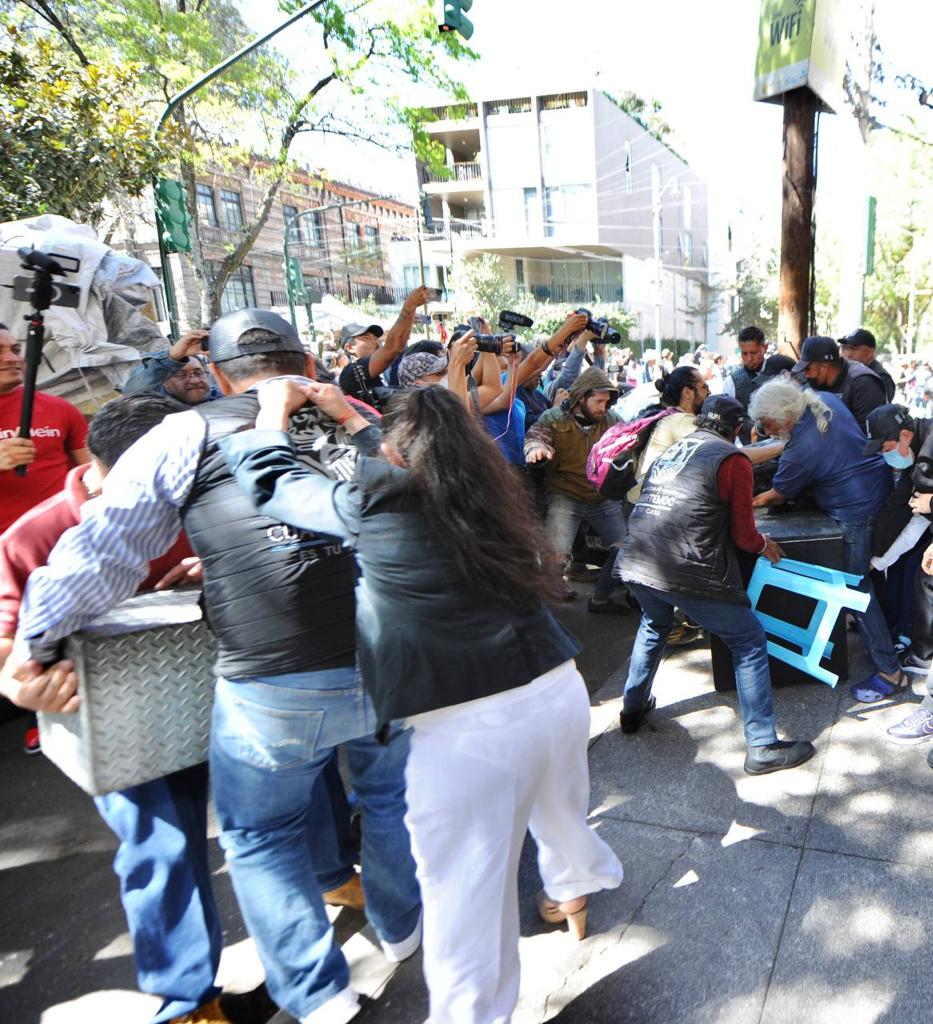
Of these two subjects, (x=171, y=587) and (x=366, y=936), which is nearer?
(x=171, y=587)

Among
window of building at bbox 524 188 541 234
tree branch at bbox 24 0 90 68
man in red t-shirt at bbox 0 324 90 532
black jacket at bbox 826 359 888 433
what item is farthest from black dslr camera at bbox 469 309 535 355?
window of building at bbox 524 188 541 234

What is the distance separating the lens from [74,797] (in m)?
3.46

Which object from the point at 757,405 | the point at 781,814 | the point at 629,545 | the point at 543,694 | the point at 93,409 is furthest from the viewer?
the point at 93,409

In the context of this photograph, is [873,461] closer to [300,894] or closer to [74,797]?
[300,894]

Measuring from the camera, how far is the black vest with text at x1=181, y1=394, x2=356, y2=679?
5.90 feet

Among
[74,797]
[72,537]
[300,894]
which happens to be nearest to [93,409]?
[74,797]

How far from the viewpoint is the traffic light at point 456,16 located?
769cm

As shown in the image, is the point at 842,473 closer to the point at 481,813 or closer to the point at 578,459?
the point at 578,459

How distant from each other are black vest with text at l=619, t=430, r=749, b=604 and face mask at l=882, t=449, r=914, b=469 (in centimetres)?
115

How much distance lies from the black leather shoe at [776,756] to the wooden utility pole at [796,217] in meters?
4.50

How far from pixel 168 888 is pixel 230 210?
39.3 metres

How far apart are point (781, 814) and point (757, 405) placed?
201cm

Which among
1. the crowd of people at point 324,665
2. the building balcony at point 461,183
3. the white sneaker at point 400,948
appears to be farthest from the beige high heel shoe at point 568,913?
the building balcony at point 461,183

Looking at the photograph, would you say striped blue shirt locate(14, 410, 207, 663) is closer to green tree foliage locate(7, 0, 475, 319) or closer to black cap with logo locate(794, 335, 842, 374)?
black cap with logo locate(794, 335, 842, 374)
